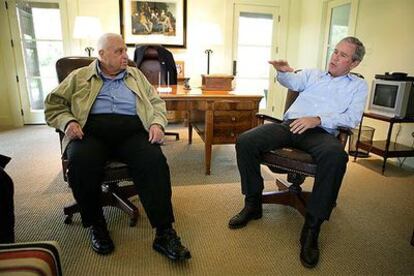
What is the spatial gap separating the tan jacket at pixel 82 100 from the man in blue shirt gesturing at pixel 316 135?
1.90ft

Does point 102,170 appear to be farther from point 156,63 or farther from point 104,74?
point 156,63

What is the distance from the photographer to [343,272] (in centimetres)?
151

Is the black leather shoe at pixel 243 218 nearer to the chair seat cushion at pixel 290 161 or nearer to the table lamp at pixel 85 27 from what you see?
the chair seat cushion at pixel 290 161

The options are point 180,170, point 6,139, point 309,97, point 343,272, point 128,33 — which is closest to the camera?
point 343,272

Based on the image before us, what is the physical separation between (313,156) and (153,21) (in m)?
3.68

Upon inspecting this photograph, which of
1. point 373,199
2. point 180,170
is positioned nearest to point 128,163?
point 180,170

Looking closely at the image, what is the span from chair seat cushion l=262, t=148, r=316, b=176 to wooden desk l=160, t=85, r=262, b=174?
810 millimetres

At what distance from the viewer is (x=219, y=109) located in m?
2.54

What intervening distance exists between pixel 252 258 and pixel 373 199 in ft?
4.17

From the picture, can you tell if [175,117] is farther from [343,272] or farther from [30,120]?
[343,272]

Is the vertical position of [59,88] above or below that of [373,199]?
above

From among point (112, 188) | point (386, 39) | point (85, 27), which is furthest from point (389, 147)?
point (85, 27)

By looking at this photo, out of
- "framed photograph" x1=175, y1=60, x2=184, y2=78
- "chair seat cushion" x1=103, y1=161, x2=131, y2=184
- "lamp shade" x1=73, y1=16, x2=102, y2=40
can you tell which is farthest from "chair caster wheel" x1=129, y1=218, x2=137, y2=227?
"framed photograph" x1=175, y1=60, x2=184, y2=78

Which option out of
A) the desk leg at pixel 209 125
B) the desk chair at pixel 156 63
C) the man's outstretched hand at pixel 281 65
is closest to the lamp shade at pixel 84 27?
the desk chair at pixel 156 63
